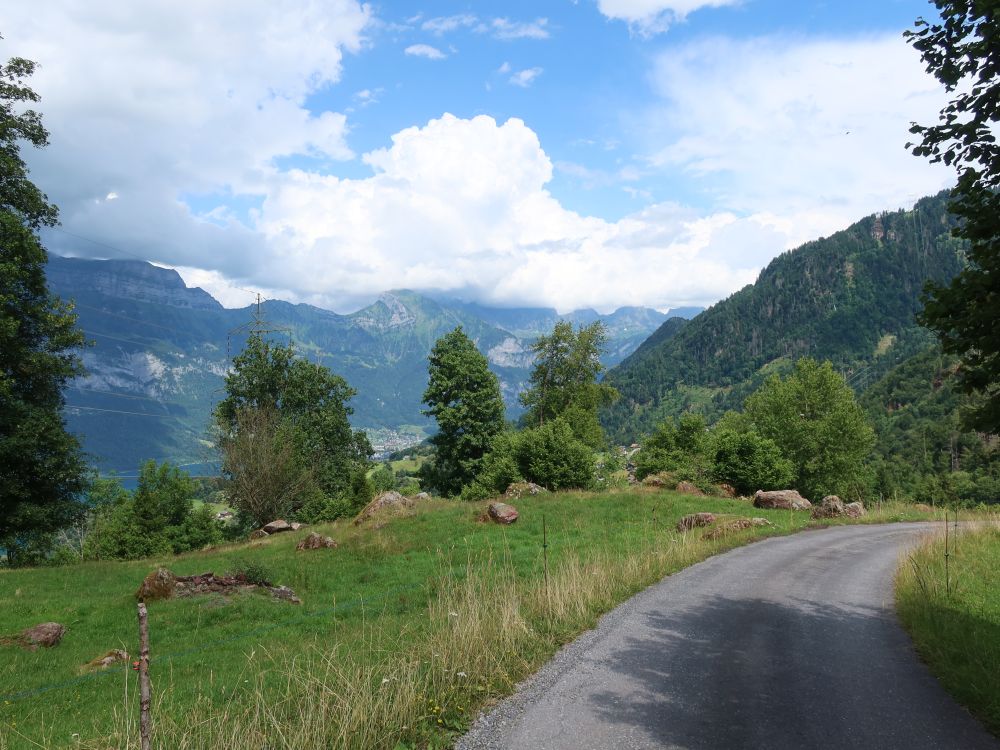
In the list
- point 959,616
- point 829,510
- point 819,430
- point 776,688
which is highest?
point 819,430

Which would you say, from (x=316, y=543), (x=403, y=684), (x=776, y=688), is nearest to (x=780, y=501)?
(x=316, y=543)

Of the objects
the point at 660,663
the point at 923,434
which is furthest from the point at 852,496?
the point at 923,434

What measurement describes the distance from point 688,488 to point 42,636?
3221 cm

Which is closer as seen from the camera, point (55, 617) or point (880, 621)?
point (880, 621)

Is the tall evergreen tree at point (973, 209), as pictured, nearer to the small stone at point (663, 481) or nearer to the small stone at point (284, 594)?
the small stone at point (284, 594)

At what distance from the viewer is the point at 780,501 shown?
30.7 m

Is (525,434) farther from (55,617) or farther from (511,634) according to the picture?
(511,634)

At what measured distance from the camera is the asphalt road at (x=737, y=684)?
20.9ft

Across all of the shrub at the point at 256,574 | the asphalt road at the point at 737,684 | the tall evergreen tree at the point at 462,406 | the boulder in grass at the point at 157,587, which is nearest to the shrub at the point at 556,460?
the tall evergreen tree at the point at 462,406

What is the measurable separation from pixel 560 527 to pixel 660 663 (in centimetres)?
1827

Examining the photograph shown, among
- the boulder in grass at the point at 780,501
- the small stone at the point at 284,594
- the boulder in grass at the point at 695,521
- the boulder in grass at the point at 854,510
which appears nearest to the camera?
the small stone at the point at 284,594

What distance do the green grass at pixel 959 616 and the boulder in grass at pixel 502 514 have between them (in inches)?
667

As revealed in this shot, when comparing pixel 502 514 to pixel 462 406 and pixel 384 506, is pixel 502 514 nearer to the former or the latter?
pixel 384 506

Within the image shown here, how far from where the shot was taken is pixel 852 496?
191ft
